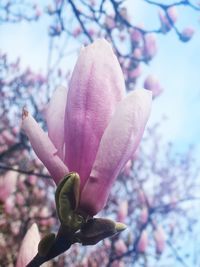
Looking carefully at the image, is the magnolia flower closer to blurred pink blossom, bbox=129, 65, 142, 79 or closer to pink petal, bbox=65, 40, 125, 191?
pink petal, bbox=65, 40, 125, 191

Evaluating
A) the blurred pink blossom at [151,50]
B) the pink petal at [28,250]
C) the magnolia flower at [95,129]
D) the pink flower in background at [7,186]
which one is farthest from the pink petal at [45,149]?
the blurred pink blossom at [151,50]

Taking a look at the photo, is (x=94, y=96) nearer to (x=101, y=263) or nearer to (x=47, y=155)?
(x=47, y=155)

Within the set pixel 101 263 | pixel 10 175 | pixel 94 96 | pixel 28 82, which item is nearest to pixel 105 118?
pixel 94 96

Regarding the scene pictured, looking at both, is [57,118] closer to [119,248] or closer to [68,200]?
[68,200]

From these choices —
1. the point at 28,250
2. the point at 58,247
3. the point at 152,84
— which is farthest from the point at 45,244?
the point at 152,84

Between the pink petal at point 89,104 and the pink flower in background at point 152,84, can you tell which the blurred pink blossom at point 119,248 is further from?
the pink petal at point 89,104

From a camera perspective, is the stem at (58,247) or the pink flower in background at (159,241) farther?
the pink flower in background at (159,241)

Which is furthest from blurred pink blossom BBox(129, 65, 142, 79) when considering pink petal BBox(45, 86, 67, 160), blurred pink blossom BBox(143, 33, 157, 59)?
pink petal BBox(45, 86, 67, 160)
